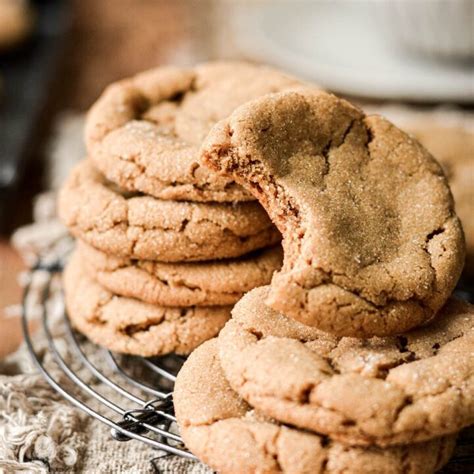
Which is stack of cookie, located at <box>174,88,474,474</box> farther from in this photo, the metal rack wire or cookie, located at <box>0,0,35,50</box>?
cookie, located at <box>0,0,35,50</box>

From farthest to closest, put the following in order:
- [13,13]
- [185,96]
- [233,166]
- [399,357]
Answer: [13,13]
[185,96]
[233,166]
[399,357]

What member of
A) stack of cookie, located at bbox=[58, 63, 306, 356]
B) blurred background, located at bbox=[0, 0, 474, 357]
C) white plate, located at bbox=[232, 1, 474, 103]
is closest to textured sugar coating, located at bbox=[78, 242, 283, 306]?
stack of cookie, located at bbox=[58, 63, 306, 356]

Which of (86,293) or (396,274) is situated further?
(86,293)

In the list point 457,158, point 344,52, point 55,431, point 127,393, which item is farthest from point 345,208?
point 344,52

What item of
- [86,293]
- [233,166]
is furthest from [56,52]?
[233,166]

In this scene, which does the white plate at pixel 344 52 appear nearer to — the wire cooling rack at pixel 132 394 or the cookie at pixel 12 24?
the cookie at pixel 12 24

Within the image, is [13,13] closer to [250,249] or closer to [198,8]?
[198,8]
